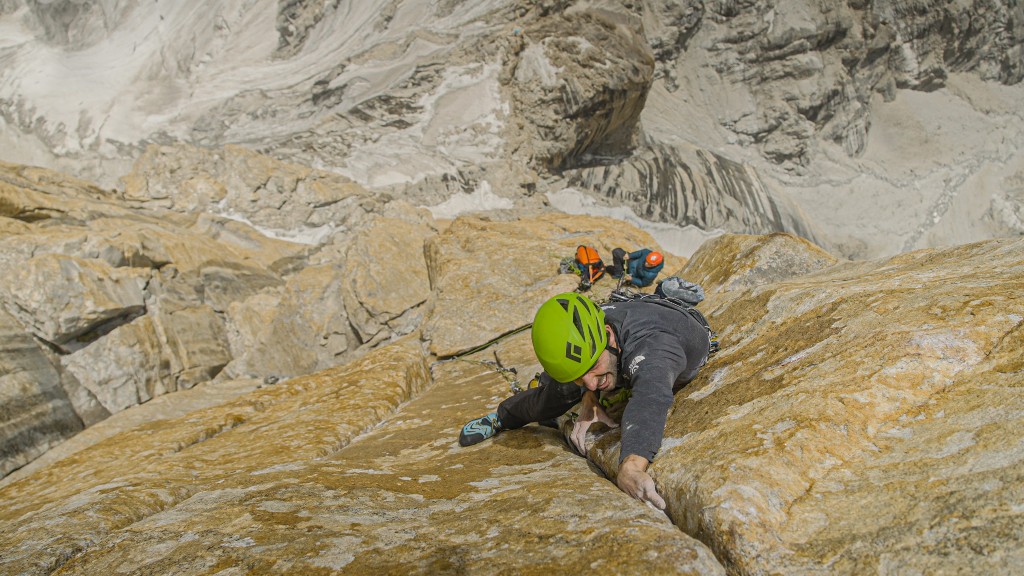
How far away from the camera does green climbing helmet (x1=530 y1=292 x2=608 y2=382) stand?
3436 millimetres

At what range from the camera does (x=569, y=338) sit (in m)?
3.42

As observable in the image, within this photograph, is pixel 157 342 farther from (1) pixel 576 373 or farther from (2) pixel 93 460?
(1) pixel 576 373

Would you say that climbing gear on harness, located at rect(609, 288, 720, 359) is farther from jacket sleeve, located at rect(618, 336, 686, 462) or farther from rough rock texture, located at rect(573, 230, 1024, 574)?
jacket sleeve, located at rect(618, 336, 686, 462)

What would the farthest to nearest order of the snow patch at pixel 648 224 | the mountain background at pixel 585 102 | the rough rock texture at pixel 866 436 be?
the snow patch at pixel 648 224, the mountain background at pixel 585 102, the rough rock texture at pixel 866 436

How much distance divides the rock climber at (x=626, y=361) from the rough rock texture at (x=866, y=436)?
151 millimetres

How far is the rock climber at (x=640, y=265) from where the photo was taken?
899 centimetres

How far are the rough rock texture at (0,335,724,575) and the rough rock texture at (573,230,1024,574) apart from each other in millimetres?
318

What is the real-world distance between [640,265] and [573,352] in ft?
19.7

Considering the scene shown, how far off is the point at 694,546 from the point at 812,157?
42.0 m

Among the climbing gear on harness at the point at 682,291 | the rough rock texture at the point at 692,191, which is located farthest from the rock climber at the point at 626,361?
the rough rock texture at the point at 692,191

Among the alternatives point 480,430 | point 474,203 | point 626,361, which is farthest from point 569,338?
point 474,203

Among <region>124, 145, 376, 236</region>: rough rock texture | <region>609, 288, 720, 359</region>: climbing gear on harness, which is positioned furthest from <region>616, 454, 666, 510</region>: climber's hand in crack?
<region>124, 145, 376, 236</region>: rough rock texture

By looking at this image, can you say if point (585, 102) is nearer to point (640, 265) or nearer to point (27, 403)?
point (640, 265)

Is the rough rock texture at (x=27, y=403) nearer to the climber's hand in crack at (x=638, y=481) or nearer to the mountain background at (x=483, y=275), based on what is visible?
the mountain background at (x=483, y=275)
